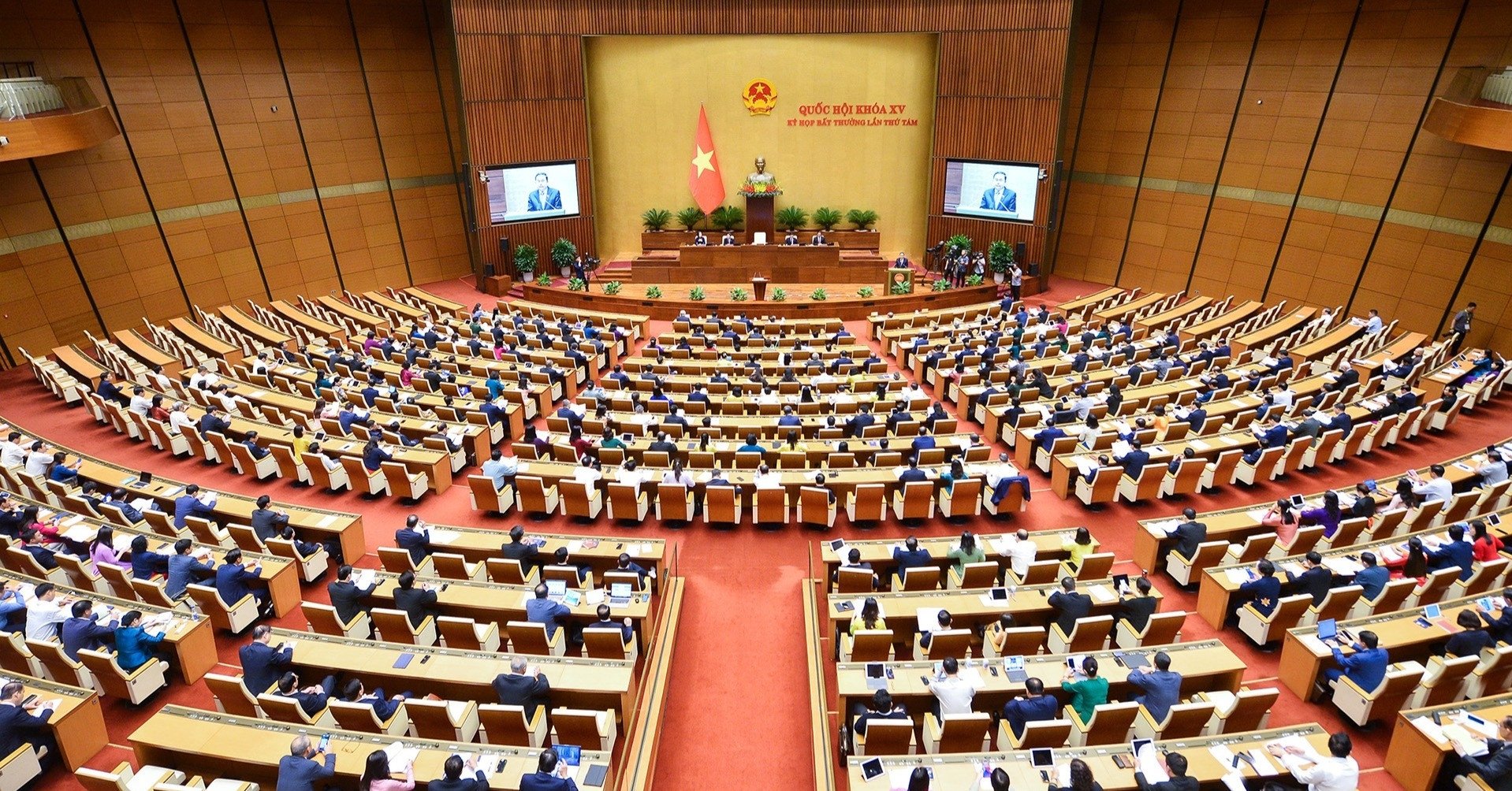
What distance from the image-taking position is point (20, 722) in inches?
254

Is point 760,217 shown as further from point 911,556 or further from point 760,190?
point 911,556

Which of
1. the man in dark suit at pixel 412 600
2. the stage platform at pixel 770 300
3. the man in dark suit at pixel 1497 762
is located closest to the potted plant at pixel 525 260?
the stage platform at pixel 770 300

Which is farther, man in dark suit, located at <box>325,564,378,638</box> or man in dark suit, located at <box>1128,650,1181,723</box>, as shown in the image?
man in dark suit, located at <box>325,564,378,638</box>

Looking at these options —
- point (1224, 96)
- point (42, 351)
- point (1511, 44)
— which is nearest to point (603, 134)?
point (42, 351)

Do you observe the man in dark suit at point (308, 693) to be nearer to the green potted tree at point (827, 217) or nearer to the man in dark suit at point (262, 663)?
the man in dark suit at point (262, 663)

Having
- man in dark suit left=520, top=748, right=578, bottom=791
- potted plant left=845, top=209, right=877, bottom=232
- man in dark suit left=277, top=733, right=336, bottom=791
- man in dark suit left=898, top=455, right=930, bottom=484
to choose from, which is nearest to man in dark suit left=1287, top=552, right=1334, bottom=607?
man in dark suit left=898, top=455, right=930, bottom=484

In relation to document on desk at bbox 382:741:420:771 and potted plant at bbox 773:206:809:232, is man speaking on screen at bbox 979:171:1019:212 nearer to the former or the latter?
potted plant at bbox 773:206:809:232

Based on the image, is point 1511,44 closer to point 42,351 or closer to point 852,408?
point 852,408

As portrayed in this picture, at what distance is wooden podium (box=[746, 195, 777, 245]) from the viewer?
25062mm

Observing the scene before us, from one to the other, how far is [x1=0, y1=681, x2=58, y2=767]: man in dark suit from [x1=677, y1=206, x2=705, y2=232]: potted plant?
21.6m

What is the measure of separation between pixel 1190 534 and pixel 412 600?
8672 millimetres

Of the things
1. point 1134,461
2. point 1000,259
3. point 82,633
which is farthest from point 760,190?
point 82,633

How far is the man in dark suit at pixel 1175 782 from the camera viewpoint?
5.49 metres

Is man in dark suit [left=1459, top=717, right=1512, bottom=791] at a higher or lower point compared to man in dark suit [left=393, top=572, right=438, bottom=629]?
higher
